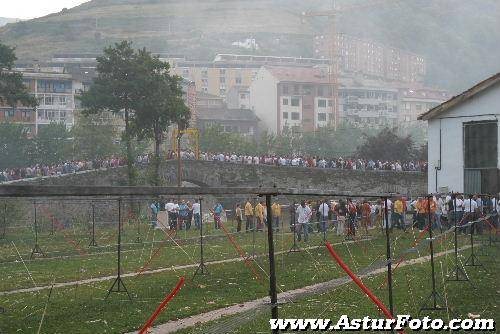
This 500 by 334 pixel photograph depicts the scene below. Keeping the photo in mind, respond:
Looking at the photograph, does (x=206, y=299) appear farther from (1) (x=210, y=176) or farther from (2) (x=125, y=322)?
(1) (x=210, y=176)

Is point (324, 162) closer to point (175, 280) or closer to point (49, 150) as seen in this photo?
point (49, 150)

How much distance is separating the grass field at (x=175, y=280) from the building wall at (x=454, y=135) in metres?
12.7

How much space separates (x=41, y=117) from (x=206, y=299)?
12406 cm

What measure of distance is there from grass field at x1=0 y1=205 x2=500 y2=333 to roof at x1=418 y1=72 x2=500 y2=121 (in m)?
12.9

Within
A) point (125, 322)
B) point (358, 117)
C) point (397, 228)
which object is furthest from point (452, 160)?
point (358, 117)

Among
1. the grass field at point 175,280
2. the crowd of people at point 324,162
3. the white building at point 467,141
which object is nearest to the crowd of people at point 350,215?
the grass field at point 175,280

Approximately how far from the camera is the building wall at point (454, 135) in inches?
1556

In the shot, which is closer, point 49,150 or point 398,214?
point 398,214

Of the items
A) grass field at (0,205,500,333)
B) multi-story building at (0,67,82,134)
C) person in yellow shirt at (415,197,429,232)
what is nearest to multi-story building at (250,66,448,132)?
multi-story building at (0,67,82,134)

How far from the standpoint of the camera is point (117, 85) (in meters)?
58.6

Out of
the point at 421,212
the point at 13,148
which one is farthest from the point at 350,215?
the point at 13,148

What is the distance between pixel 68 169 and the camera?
226 feet

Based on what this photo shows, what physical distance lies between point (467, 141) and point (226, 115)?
113007mm

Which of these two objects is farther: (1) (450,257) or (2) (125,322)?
(1) (450,257)
